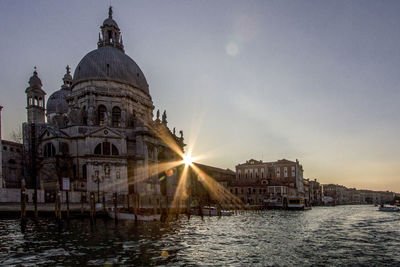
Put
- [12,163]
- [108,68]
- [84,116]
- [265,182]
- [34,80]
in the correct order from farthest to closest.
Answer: [265,182], [34,80], [108,68], [84,116], [12,163]

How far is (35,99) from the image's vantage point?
5947 centimetres

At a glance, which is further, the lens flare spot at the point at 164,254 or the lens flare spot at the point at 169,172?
the lens flare spot at the point at 169,172

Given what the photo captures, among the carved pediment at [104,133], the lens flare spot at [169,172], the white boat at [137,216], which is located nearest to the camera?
the white boat at [137,216]

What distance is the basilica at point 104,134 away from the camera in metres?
42.2

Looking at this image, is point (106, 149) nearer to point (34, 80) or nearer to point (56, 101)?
point (34, 80)

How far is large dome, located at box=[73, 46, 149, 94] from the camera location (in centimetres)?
5178

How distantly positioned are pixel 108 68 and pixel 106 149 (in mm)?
15283

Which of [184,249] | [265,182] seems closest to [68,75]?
[265,182]

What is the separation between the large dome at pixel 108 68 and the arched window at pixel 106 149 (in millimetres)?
12554

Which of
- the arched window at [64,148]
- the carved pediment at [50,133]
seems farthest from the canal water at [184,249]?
the carved pediment at [50,133]

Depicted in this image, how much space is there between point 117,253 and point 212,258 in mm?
4084

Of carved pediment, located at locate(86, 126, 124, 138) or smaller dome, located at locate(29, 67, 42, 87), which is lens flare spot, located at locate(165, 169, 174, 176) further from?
smaller dome, located at locate(29, 67, 42, 87)

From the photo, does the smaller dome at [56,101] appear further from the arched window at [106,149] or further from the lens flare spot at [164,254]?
the lens flare spot at [164,254]

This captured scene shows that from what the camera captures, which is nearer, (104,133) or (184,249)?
(184,249)
